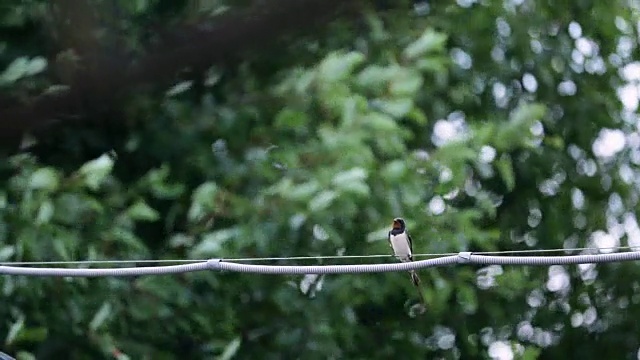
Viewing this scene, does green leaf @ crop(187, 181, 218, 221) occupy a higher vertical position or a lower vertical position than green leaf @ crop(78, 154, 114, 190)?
lower

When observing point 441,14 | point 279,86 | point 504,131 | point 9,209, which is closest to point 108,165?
point 9,209

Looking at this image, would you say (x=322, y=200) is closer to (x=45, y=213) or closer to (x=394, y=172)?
(x=394, y=172)

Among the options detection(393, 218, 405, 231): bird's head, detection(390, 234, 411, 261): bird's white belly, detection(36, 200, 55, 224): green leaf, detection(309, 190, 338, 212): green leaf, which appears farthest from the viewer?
detection(309, 190, 338, 212): green leaf

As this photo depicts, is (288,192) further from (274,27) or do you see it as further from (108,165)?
(274,27)

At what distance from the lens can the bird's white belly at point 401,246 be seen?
4.20m

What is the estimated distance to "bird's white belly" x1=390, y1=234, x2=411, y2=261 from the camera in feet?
13.8

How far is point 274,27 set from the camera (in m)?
2.19

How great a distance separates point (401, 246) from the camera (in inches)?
167

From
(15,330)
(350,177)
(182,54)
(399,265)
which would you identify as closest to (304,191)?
(350,177)

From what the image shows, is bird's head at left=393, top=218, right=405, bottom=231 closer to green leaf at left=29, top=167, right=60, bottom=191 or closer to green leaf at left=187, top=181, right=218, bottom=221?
green leaf at left=187, top=181, right=218, bottom=221

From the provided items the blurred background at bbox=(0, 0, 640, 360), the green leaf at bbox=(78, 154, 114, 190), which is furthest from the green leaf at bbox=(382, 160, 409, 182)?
the green leaf at bbox=(78, 154, 114, 190)

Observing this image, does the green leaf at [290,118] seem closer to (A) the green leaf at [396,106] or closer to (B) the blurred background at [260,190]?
(B) the blurred background at [260,190]

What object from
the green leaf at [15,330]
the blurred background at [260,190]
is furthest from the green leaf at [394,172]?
the green leaf at [15,330]

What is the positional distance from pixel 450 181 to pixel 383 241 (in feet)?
1.21
